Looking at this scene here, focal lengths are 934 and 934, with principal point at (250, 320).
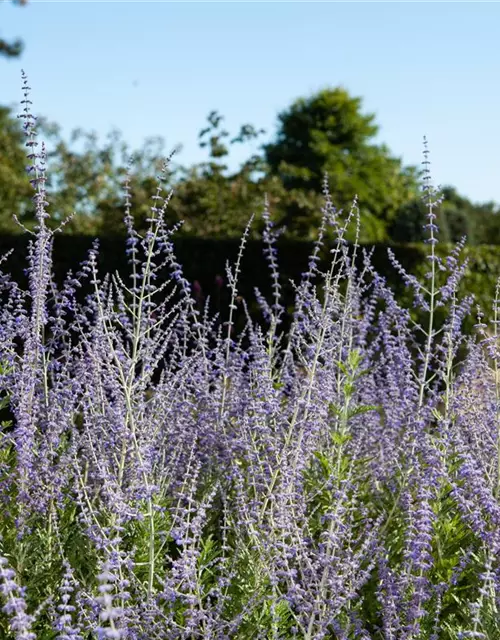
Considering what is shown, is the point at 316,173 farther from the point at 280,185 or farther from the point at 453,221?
the point at 280,185

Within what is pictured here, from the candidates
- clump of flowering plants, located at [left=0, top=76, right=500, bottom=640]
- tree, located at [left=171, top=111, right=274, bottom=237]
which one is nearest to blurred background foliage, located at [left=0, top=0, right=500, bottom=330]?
tree, located at [left=171, top=111, right=274, bottom=237]

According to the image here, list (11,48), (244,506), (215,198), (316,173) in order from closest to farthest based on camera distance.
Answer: (244,506)
(215,198)
(11,48)
(316,173)

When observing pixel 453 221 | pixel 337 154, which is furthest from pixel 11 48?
pixel 453 221

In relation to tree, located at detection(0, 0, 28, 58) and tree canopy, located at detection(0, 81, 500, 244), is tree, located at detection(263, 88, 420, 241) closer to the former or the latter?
tree canopy, located at detection(0, 81, 500, 244)

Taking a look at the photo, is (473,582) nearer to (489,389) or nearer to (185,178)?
(489,389)

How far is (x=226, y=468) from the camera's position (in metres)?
4.47

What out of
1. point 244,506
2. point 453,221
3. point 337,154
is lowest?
point 244,506

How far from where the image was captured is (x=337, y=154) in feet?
97.8

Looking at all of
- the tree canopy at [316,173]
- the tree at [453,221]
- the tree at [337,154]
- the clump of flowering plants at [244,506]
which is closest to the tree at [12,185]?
the tree canopy at [316,173]

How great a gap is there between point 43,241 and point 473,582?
242cm

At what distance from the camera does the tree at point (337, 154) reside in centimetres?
2912

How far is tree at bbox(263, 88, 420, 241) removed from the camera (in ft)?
95.6

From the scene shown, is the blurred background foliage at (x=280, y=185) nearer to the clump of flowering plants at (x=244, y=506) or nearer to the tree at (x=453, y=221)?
the tree at (x=453, y=221)

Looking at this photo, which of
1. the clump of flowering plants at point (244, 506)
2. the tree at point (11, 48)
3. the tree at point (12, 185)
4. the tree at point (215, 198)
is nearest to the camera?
the clump of flowering plants at point (244, 506)
